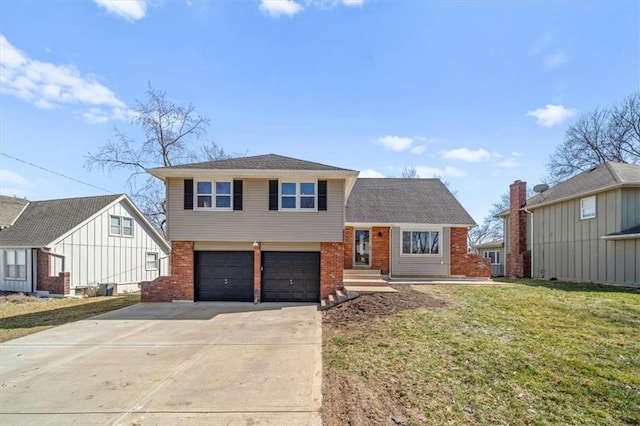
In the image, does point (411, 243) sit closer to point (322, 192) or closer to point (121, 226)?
point (322, 192)

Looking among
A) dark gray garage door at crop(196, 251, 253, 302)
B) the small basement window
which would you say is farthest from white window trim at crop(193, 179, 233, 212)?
the small basement window

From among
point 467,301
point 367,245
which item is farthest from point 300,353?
point 367,245

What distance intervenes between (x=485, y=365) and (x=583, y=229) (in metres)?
14.9

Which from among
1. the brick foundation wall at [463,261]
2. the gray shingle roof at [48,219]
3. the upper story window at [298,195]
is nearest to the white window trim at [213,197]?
the upper story window at [298,195]

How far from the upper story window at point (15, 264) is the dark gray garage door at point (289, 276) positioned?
1370cm

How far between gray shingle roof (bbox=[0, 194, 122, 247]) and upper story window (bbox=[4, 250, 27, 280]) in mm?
535

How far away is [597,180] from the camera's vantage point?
624 inches

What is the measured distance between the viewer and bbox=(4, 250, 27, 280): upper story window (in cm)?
1709

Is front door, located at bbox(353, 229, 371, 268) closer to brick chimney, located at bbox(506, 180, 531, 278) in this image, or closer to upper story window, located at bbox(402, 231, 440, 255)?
upper story window, located at bbox(402, 231, 440, 255)

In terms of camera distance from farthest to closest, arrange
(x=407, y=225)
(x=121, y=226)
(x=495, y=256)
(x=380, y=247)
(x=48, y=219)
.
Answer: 1. (x=495, y=256)
2. (x=121, y=226)
3. (x=48, y=219)
4. (x=380, y=247)
5. (x=407, y=225)

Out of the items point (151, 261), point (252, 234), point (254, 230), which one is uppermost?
point (254, 230)

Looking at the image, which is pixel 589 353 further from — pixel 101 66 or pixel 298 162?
pixel 101 66

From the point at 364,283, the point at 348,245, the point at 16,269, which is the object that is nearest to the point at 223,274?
the point at 364,283

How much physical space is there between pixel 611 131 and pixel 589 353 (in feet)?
97.6
